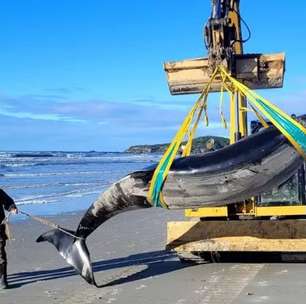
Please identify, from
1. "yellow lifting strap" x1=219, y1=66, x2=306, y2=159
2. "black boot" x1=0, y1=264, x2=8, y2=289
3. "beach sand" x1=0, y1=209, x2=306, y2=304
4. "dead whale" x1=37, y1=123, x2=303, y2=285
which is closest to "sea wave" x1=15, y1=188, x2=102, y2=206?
"beach sand" x1=0, y1=209, x2=306, y2=304

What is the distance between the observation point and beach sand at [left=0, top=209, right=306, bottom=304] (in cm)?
842

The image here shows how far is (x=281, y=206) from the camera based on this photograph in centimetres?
1034

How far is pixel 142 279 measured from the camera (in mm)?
9727

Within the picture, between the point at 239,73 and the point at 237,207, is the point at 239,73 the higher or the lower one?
the higher one

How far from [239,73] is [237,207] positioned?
2322 mm

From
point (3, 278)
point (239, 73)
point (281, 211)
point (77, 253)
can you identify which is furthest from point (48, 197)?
point (239, 73)

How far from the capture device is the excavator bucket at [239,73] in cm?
948

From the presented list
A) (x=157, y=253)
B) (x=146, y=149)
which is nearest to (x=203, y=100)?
(x=157, y=253)

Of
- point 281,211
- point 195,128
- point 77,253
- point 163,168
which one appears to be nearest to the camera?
point 163,168

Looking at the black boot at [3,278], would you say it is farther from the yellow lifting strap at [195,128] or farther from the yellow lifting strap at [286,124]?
the yellow lifting strap at [286,124]

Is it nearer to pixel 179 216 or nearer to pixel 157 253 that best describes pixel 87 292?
pixel 157 253

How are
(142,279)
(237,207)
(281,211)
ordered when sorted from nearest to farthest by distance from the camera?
(142,279) < (281,211) < (237,207)

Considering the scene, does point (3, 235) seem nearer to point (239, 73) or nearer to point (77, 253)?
point (77, 253)

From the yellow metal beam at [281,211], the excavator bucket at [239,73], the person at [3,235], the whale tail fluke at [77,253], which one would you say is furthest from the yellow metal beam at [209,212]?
the person at [3,235]
